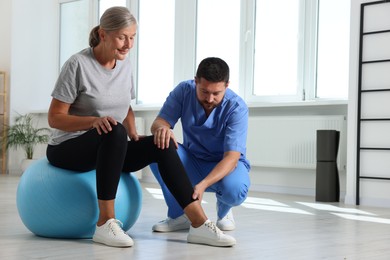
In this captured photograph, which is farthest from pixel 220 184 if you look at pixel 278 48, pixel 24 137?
pixel 24 137

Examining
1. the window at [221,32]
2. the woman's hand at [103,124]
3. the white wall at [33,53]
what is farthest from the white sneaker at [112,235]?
the white wall at [33,53]

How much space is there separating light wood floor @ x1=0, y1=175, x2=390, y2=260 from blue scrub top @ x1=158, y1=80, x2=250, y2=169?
0.41m

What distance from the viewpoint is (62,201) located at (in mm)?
2641

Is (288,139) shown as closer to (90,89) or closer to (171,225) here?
(171,225)

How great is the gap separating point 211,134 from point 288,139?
9.79 feet

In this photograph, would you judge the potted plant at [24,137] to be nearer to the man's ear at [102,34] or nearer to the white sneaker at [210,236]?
the man's ear at [102,34]

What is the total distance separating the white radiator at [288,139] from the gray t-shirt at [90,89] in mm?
3091

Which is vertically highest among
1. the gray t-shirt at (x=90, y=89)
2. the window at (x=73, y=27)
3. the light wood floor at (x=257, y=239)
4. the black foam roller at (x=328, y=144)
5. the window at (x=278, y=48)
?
the window at (x=73, y=27)

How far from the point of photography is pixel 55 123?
2625 mm

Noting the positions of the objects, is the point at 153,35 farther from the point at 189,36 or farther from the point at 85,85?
the point at 85,85

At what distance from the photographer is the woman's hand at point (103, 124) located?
2488 mm

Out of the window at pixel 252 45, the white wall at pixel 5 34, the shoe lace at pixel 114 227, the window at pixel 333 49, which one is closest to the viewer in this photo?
the shoe lace at pixel 114 227

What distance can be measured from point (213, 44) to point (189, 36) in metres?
0.34

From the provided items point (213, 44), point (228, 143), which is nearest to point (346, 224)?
point (228, 143)
